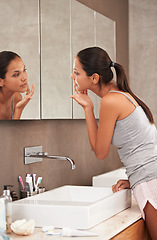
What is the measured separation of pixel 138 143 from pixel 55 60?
735 millimetres

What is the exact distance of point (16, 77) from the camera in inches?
78.0

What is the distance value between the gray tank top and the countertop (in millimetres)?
145

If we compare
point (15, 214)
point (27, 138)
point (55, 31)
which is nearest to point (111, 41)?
point (55, 31)

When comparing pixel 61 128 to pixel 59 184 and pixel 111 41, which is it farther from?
pixel 111 41

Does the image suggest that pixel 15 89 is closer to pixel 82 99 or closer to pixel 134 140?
pixel 82 99

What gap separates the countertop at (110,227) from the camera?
1540 mm

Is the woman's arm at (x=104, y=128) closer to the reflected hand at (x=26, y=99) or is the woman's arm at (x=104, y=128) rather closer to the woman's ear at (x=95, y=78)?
the woman's ear at (x=95, y=78)

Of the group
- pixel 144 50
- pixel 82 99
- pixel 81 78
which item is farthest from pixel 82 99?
pixel 144 50

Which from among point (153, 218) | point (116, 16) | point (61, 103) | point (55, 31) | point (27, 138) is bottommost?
point (153, 218)

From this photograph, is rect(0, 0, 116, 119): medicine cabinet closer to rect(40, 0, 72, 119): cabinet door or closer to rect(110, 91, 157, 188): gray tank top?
rect(40, 0, 72, 119): cabinet door

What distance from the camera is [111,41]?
10.0ft

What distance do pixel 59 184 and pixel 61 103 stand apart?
50 centimetres

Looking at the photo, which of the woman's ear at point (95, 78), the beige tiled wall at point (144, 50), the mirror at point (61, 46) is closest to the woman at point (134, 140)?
the woman's ear at point (95, 78)

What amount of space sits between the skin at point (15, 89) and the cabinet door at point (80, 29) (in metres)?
0.55
